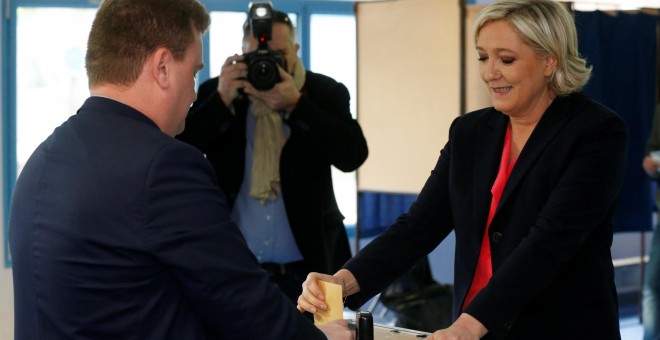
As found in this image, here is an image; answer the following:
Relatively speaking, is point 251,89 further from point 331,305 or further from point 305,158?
point 331,305

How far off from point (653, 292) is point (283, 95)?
99.7 inches

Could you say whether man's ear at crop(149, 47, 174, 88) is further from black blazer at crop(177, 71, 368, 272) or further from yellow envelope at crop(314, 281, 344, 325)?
black blazer at crop(177, 71, 368, 272)

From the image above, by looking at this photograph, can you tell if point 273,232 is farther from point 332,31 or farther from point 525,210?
point 332,31

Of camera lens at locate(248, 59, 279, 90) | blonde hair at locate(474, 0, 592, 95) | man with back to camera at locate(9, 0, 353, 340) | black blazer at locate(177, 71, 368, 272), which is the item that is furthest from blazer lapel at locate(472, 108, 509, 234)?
camera lens at locate(248, 59, 279, 90)

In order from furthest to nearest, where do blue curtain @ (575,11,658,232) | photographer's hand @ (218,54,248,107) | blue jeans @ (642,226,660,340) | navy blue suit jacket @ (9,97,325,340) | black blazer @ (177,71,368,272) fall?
1. blue curtain @ (575,11,658,232)
2. blue jeans @ (642,226,660,340)
3. photographer's hand @ (218,54,248,107)
4. black blazer @ (177,71,368,272)
5. navy blue suit jacket @ (9,97,325,340)

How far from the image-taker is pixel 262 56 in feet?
10.2

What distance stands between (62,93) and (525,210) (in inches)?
137

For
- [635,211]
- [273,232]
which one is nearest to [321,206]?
[273,232]

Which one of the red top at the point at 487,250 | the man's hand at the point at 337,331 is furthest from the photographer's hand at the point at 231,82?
the man's hand at the point at 337,331

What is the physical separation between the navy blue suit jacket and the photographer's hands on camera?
5.41ft

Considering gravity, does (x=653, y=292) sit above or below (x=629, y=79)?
below

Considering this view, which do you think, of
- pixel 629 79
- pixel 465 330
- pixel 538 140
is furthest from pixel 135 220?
pixel 629 79

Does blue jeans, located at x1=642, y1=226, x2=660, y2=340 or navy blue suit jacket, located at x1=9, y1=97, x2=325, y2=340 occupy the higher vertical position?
navy blue suit jacket, located at x1=9, y1=97, x2=325, y2=340

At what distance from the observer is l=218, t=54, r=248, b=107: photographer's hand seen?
122 inches
